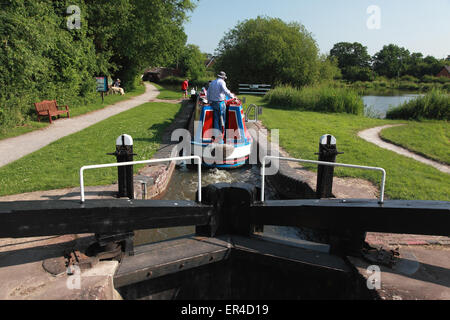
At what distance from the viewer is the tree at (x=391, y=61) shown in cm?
6184

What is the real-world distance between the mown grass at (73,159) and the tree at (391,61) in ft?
196

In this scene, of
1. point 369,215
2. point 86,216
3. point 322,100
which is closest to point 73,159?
point 86,216

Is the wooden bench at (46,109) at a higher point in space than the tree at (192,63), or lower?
lower

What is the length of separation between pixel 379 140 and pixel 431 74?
196 feet

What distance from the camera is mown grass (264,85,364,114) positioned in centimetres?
1700

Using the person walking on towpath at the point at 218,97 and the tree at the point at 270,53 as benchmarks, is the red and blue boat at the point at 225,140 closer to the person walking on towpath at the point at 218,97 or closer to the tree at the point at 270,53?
the person walking on towpath at the point at 218,97

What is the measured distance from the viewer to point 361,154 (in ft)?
27.1

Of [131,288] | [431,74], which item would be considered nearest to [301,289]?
[131,288]

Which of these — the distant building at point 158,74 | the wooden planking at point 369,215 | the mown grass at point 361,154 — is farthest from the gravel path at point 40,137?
the distant building at point 158,74

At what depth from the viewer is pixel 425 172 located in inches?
277

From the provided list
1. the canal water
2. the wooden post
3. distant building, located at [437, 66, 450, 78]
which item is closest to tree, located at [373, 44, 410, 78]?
distant building, located at [437, 66, 450, 78]

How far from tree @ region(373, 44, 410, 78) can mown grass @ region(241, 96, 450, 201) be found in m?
53.8

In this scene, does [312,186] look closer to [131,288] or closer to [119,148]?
[119,148]

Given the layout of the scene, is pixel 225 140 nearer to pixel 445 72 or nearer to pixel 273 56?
pixel 273 56
